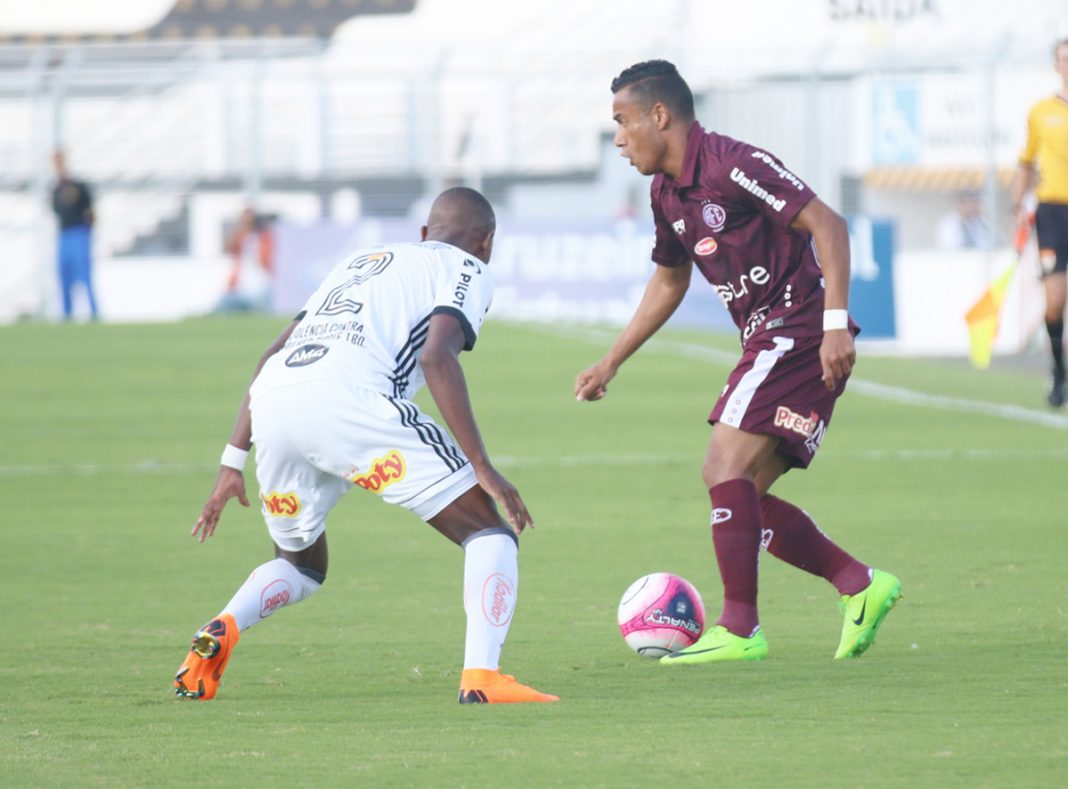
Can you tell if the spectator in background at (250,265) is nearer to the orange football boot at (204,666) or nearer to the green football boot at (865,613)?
the green football boot at (865,613)

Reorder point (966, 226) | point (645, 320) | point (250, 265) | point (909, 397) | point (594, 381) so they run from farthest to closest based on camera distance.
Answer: point (966, 226)
point (250, 265)
point (909, 397)
point (645, 320)
point (594, 381)

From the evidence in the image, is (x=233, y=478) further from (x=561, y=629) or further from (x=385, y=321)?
(x=561, y=629)

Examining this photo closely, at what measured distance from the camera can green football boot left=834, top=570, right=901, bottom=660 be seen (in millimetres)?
5711

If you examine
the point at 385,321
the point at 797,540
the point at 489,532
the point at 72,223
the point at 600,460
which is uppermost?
the point at 385,321

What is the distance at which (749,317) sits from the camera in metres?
6.02

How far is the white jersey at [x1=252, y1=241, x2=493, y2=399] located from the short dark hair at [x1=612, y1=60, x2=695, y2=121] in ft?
2.75

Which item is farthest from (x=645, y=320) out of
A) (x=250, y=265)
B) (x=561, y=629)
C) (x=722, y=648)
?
(x=250, y=265)

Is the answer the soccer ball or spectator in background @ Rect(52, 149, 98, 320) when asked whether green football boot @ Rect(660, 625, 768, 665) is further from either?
spectator in background @ Rect(52, 149, 98, 320)

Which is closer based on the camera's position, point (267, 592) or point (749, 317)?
point (267, 592)

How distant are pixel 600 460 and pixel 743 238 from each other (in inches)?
242

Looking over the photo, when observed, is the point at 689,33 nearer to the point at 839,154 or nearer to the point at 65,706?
the point at 839,154

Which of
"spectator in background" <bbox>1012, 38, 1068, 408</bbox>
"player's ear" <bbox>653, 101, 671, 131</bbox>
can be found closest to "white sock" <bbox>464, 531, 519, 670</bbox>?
"player's ear" <bbox>653, 101, 671, 131</bbox>

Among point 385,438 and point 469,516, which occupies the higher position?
point 385,438

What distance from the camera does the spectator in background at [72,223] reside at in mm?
24891
